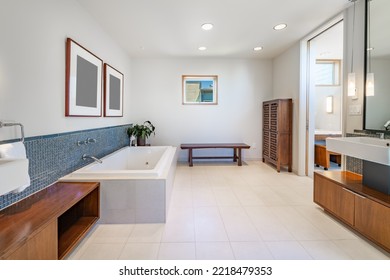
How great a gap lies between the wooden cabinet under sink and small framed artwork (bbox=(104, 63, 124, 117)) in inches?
128

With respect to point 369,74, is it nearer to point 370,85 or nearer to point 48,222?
point 370,85

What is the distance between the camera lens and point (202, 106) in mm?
5473

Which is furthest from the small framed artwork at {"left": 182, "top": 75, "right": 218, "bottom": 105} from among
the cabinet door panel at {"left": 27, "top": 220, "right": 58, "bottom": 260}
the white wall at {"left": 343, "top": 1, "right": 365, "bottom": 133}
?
the cabinet door panel at {"left": 27, "top": 220, "right": 58, "bottom": 260}

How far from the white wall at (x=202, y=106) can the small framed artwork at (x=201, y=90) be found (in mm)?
108

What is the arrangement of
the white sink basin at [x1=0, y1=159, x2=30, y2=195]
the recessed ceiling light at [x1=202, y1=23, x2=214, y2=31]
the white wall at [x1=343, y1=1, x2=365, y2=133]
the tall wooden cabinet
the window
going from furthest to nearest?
the window < the tall wooden cabinet < the recessed ceiling light at [x1=202, y1=23, x2=214, y2=31] < the white wall at [x1=343, y1=1, x2=365, y2=133] < the white sink basin at [x1=0, y1=159, x2=30, y2=195]

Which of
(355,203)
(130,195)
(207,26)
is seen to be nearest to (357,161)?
(355,203)

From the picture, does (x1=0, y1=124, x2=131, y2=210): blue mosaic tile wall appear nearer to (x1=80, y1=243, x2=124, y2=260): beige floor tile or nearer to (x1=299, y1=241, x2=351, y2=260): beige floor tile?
(x1=80, y1=243, x2=124, y2=260): beige floor tile

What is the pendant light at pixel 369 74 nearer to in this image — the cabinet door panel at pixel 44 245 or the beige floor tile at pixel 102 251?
the beige floor tile at pixel 102 251

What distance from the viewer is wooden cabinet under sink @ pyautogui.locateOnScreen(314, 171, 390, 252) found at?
1792 mm

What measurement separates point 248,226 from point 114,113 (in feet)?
9.88

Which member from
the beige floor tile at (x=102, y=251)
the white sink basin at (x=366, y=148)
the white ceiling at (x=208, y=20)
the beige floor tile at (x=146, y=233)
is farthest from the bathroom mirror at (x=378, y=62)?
the beige floor tile at (x=102, y=251)

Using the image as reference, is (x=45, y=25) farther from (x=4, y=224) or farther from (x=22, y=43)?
(x=4, y=224)

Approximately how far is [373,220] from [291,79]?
332 cm
